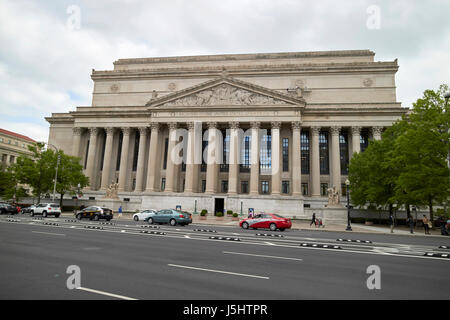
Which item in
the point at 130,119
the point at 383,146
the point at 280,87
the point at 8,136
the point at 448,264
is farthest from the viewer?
the point at 8,136

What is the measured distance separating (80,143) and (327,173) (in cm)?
4722

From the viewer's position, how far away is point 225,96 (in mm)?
46656

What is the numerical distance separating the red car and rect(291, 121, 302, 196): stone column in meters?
17.9

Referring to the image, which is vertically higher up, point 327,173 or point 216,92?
point 216,92

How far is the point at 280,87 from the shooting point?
56.9 m

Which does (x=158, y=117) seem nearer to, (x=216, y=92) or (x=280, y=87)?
(x=216, y=92)

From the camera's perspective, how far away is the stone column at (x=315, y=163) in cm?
4516

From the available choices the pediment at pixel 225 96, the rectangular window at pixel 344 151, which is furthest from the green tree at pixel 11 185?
the rectangular window at pixel 344 151

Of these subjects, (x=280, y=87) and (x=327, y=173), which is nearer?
(x=327, y=173)

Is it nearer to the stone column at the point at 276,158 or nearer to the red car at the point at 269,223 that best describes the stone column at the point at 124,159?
the stone column at the point at 276,158

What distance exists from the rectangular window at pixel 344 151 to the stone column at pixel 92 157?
45.6 meters

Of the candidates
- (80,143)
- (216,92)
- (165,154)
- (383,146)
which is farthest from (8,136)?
(383,146)

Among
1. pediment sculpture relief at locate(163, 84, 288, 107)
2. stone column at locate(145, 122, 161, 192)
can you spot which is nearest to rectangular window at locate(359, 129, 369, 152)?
pediment sculpture relief at locate(163, 84, 288, 107)

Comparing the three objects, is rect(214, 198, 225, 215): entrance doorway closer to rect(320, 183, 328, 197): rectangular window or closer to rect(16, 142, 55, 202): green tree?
rect(320, 183, 328, 197): rectangular window
